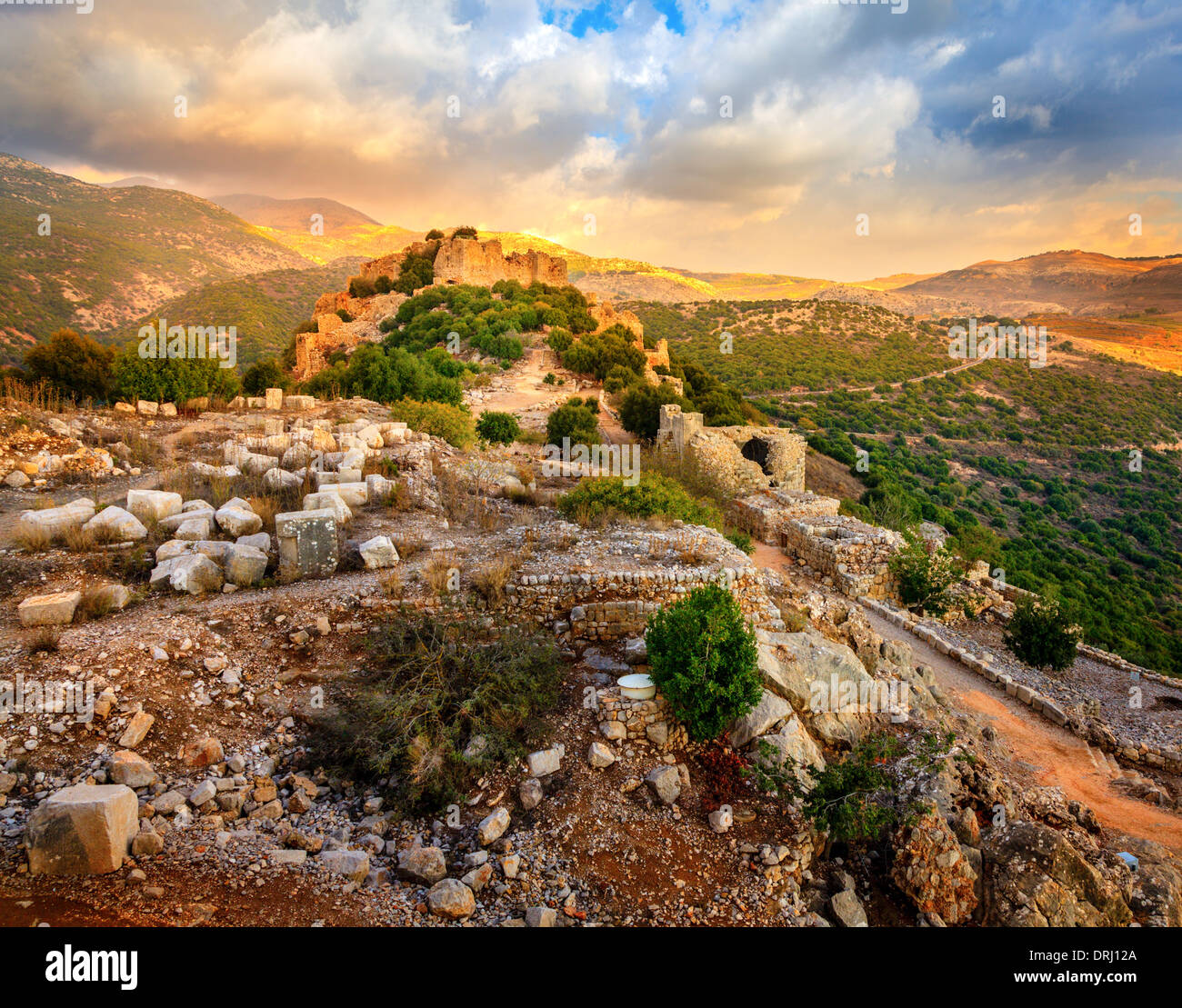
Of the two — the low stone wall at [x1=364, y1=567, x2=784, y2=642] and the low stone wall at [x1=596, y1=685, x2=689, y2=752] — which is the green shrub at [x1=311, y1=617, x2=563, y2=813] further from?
the low stone wall at [x1=364, y1=567, x2=784, y2=642]

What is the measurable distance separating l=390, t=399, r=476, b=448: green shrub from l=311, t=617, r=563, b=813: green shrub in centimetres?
825

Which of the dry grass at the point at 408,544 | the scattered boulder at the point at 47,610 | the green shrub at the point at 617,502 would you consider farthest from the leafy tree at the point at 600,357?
the scattered boulder at the point at 47,610

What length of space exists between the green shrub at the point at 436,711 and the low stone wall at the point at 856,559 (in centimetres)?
907

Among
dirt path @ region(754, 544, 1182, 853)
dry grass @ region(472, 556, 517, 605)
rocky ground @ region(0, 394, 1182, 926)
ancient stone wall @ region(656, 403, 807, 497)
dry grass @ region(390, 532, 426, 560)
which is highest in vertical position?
ancient stone wall @ region(656, 403, 807, 497)

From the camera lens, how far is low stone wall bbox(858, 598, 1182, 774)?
24.6 feet

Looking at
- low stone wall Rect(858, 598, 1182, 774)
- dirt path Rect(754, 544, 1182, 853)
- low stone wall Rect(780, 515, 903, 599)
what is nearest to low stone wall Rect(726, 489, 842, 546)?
low stone wall Rect(780, 515, 903, 599)

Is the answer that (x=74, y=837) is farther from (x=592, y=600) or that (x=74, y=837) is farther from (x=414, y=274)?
(x=414, y=274)

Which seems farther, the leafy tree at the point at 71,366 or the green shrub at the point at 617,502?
the leafy tree at the point at 71,366

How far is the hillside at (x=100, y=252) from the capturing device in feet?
128

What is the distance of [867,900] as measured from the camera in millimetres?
4152

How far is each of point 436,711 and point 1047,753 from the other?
25.6ft

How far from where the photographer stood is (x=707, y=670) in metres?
4.82

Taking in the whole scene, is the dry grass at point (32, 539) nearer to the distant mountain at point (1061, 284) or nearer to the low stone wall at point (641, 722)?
the low stone wall at point (641, 722)
